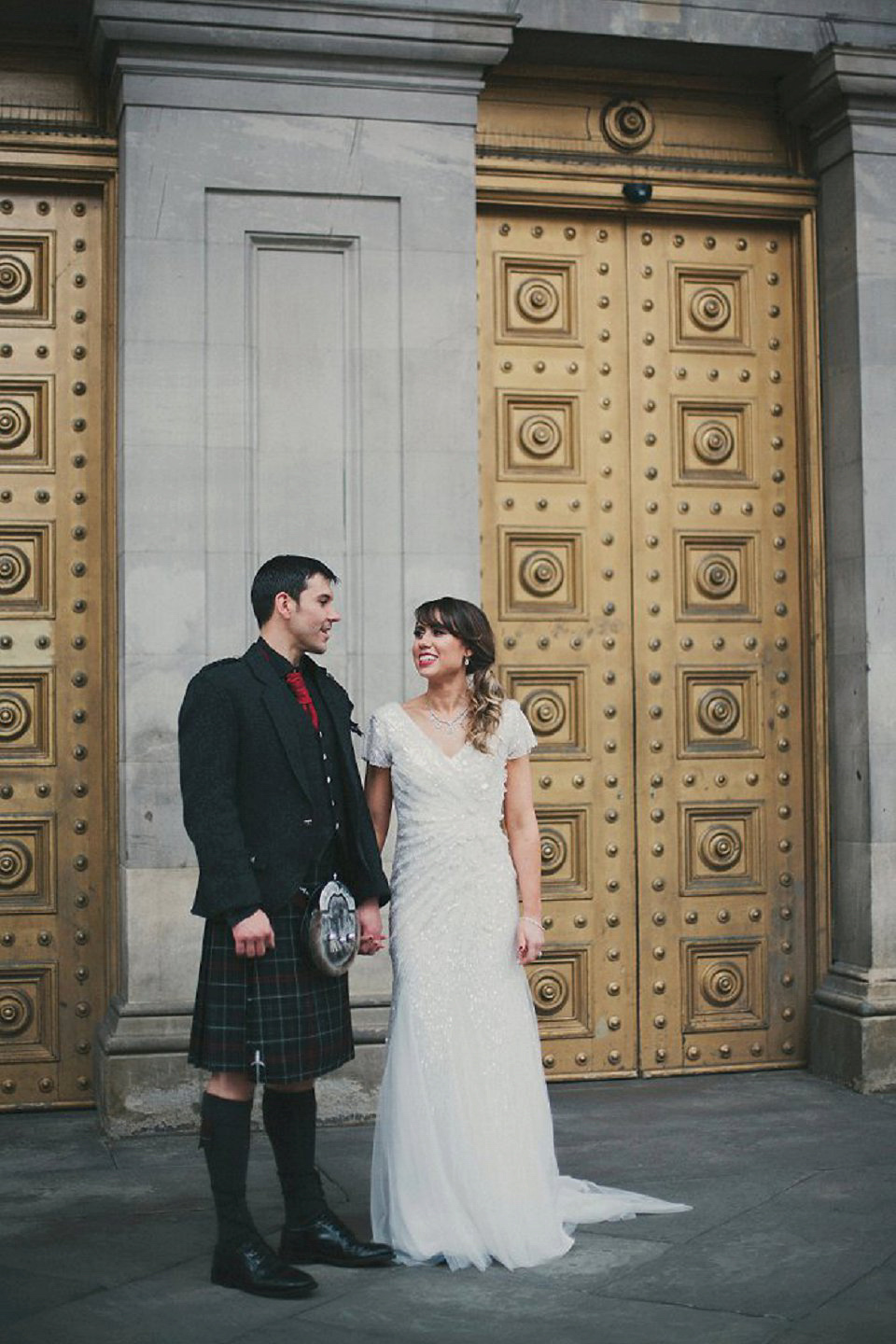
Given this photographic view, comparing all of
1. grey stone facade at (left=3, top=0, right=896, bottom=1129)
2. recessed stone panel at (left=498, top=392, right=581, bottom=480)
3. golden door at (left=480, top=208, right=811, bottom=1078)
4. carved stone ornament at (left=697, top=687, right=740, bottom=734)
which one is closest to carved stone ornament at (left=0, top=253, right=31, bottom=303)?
grey stone facade at (left=3, top=0, right=896, bottom=1129)

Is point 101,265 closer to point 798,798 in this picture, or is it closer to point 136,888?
point 136,888

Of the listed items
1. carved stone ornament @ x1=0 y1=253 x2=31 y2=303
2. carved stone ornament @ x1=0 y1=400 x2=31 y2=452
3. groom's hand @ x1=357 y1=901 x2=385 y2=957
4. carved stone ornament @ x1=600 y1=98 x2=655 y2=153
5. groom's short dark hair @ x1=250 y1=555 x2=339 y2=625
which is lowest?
groom's hand @ x1=357 y1=901 x2=385 y2=957

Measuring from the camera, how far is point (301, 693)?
5.44 meters

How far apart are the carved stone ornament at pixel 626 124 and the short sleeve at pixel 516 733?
3.85 m

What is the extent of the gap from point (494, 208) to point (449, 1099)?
15.2ft

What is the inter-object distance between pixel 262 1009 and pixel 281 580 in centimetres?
131

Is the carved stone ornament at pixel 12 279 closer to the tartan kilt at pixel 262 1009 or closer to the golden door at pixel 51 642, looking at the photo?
the golden door at pixel 51 642

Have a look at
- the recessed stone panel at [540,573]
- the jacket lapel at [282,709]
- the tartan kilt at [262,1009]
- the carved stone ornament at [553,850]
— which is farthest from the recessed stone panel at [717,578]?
the tartan kilt at [262,1009]

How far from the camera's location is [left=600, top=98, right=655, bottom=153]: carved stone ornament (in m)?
8.52

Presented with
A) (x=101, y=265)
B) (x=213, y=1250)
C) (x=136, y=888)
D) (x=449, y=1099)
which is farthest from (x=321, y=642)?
(x=101, y=265)

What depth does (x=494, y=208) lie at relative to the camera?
837 cm

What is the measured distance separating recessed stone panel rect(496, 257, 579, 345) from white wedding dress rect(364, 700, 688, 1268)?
3.08 meters

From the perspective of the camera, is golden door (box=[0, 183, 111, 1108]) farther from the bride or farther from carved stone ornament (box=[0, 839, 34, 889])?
the bride

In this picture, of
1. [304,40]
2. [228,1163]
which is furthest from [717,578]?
[228,1163]
